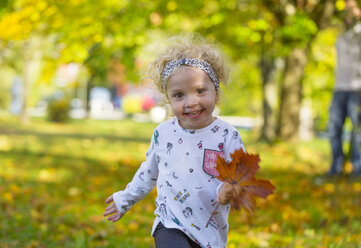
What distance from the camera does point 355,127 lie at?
736 centimetres

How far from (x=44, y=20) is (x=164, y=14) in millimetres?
3008

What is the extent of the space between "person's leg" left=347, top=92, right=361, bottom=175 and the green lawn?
1.67 feet

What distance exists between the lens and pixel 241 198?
205 cm

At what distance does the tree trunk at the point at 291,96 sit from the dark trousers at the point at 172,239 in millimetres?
10241

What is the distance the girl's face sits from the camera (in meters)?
2.46

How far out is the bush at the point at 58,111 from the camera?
22172mm

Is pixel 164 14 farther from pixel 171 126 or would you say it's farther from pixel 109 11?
pixel 171 126

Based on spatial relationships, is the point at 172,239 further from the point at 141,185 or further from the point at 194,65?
the point at 194,65

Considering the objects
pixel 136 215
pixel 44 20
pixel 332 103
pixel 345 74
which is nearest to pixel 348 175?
pixel 332 103

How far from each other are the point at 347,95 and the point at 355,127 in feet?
1.83

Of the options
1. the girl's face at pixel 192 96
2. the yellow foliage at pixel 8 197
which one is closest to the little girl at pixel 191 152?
the girl's face at pixel 192 96

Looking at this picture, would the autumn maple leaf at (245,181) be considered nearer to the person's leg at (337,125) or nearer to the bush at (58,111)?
the person's leg at (337,125)

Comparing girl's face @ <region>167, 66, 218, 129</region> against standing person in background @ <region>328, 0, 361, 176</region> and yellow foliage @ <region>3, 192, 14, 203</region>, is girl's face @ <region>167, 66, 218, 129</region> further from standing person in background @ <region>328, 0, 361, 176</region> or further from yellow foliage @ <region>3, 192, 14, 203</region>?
standing person in background @ <region>328, 0, 361, 176</region>

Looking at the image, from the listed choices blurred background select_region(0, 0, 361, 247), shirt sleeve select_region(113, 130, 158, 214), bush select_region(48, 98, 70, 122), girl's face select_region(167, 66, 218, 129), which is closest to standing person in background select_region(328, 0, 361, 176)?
blurred background select_region(0, 0, 361, 247)
